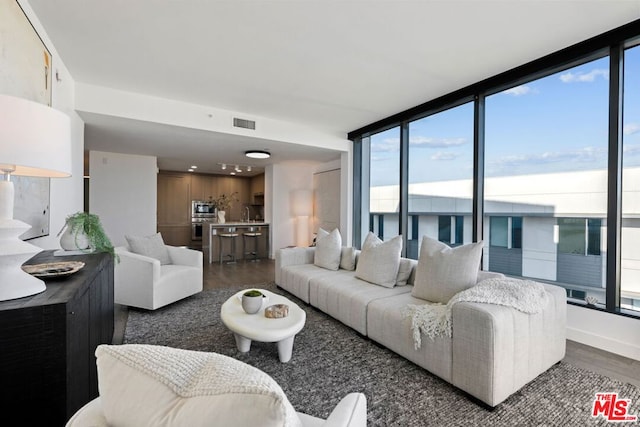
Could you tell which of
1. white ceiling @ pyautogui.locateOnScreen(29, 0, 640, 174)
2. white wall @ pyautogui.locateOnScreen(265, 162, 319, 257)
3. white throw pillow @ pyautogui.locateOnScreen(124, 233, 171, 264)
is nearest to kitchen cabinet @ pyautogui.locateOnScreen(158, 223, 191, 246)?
white wall @ pyautogui.locateOnScreen(265, 162, 319, 257)

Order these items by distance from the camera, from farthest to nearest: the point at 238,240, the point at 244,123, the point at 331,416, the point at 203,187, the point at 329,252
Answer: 1. the point at 203,187
2. the point at 238,240
3. the point at 244,123
4. the point at 329,252
5. the point at 331,416

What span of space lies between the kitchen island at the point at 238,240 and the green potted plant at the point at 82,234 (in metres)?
4.42

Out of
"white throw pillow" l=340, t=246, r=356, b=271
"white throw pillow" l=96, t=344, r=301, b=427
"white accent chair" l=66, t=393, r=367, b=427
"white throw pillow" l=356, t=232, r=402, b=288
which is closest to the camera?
"white throw pillow" l=96, t=344, r=301, b=427

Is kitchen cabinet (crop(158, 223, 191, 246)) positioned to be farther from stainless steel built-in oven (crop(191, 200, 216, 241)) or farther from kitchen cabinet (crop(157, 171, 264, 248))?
stainless steel built-in oven (crop(191, 200, 216, 241))

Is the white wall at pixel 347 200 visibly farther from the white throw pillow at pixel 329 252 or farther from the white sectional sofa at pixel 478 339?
the white sectional sofa at pixel 478 339

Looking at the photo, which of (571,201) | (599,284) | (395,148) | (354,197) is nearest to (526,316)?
(599,284)

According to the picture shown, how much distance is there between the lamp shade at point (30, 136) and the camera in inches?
40.5

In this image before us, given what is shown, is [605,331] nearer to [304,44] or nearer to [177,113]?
[304,44]

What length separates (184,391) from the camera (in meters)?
0.54

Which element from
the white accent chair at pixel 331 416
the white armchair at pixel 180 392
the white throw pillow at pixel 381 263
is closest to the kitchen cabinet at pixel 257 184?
the white throw pillow at pixel 381 263

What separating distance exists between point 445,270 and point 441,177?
214cm

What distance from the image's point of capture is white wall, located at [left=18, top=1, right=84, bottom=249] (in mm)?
2482

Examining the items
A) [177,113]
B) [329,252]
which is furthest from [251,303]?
[177,113]

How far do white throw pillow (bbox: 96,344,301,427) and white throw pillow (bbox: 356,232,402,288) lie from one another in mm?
2669
